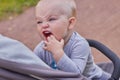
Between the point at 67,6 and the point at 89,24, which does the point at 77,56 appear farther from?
the point at 89,24

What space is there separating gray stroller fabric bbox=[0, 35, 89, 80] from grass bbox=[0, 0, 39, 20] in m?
6.42

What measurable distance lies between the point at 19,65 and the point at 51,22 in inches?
21.8

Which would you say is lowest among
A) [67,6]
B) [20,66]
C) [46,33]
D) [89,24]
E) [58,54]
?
[20,66]

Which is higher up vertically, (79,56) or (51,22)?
(51,22)

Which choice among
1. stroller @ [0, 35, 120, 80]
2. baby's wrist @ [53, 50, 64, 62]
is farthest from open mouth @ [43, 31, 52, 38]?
stroller @ [0, 35, 120, 80]

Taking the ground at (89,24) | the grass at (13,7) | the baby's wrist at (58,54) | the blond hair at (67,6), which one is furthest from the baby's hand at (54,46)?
the grass at (13,7)

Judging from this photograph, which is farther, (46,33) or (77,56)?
(77,56)

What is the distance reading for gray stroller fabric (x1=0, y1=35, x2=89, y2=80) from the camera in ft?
7.13

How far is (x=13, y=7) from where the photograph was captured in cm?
889

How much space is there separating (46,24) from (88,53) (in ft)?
1.26

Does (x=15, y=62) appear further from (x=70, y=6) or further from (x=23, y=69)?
(x=70, y=6)

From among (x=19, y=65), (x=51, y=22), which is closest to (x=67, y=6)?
(x=51, y=22)

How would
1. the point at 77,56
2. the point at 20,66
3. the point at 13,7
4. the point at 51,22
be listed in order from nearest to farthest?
the point at 20,66 → the point at 51,22 → the point at 77,56 → the point at 13,7

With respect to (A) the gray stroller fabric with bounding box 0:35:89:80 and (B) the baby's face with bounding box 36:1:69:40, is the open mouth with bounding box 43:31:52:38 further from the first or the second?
(A) the gray stroller fabric with bounding box 0:35:89:80
